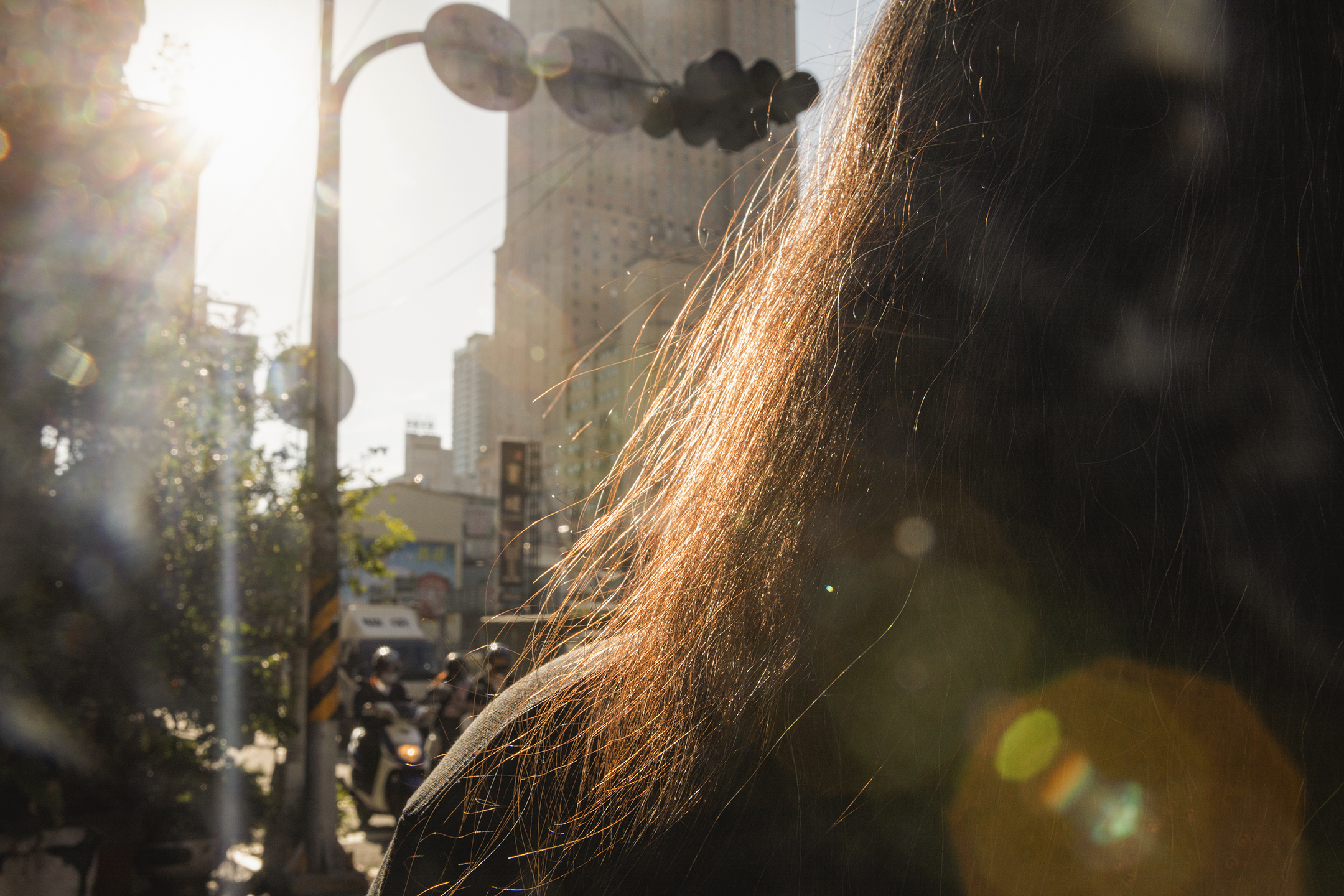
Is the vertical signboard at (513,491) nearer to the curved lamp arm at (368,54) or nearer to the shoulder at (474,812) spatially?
Answer: the curved lamp arm at (368,54)

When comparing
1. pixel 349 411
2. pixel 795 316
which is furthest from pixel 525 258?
pixel 795 316

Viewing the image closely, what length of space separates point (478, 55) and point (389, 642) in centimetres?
1429

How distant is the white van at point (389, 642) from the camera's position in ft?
51.0

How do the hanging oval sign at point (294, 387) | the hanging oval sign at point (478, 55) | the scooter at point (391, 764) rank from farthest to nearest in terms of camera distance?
the scooter at point (391, 764), the hanging oval sign at point (294, 387), the hanging oval sign at point (478, 55)

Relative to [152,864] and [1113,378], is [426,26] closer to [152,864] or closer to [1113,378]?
[152,864]

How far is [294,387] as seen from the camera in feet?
20.1

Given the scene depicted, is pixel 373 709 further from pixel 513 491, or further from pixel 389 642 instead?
pixel 513 491

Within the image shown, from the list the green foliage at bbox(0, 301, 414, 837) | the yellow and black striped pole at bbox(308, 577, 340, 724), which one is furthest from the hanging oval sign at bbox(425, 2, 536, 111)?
the yellow and black striped pole at bbox(308, 577, 340, 724)

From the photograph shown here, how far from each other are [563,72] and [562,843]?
18.3 feet

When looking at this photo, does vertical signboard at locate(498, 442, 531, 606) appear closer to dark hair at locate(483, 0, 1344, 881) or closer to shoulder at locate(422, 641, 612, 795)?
shoulder at locate(422, 641, 612, 795)

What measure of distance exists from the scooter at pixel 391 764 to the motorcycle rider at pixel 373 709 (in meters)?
0.02

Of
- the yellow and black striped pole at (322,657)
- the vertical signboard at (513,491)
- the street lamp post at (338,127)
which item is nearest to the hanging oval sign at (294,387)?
the street lamp post at (338,127)

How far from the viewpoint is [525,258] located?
5534 cm

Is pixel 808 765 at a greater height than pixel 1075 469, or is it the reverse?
pixel 1075 469
